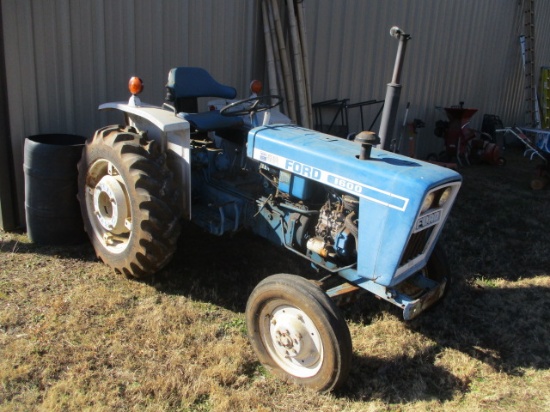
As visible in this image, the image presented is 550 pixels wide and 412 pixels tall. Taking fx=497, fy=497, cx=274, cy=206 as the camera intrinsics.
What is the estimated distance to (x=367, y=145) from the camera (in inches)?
102

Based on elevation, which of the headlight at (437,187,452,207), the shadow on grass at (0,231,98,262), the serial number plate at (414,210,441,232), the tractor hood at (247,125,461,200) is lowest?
the shadow on grass at (0,231,98,262)

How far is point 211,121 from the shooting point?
345 centimetres

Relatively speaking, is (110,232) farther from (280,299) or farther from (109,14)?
(109,14)

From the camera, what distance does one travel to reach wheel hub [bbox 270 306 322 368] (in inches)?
95.1

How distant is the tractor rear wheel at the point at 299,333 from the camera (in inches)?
90.3

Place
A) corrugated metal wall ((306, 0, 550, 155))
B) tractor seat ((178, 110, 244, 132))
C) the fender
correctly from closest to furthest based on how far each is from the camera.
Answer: the fender, tractor seat ((178, 110, 244, 132)), corrugated metal wall ((306, 0, 550, 155))

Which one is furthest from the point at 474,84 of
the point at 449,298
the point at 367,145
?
the point at 367,145

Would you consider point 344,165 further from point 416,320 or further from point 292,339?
point 416,320

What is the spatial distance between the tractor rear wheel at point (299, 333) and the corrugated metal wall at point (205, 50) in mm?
2573

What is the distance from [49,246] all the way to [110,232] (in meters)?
0.72

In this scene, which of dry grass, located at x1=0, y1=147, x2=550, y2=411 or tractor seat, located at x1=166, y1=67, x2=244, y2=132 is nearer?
dry grass, located at x1=0, y1=147, x2=550, y2=411

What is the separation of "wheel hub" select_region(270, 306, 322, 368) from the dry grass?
0.48ft

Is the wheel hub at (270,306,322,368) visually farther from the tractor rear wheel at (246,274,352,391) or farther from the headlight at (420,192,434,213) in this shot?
the headlight at (420,192,434,213)

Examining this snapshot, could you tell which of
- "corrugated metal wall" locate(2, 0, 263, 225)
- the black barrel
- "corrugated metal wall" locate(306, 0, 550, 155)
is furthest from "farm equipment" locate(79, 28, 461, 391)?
"corrugated metal wall" locate(306, 0, 550, 155)
